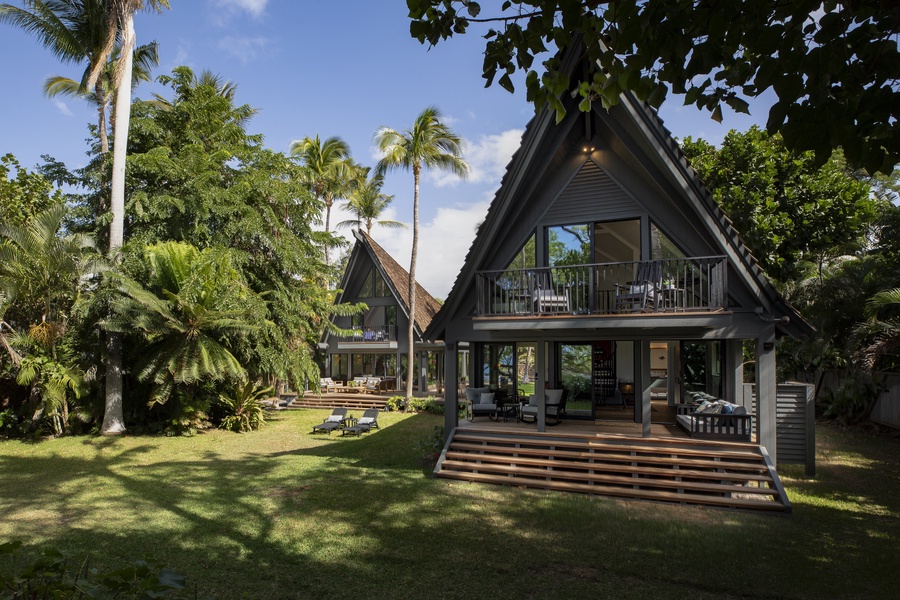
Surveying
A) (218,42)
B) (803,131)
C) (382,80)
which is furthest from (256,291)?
(803,131)

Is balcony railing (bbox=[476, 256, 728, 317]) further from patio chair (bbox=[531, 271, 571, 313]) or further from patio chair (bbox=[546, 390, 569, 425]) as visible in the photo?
patio chair (bbox=[546, 390, 569, 425])

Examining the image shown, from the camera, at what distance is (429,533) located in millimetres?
7762

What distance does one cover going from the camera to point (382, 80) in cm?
961

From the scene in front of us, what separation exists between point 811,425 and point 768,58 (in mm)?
10673

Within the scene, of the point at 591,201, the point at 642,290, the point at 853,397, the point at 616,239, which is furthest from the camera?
the point at 853,397

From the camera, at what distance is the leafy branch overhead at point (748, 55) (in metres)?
3.43

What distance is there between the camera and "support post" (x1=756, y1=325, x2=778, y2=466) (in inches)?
405

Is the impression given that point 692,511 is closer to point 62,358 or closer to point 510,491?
point 510,491

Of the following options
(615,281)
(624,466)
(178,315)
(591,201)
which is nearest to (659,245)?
(615,281)

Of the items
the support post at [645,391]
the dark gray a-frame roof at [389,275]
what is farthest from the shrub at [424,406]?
the support post at [645,391]

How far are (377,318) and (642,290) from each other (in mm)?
22516

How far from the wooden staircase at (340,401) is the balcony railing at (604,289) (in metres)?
16.3

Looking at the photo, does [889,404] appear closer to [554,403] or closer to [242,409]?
[554,403]

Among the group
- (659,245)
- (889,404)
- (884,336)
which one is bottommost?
(889,404)
